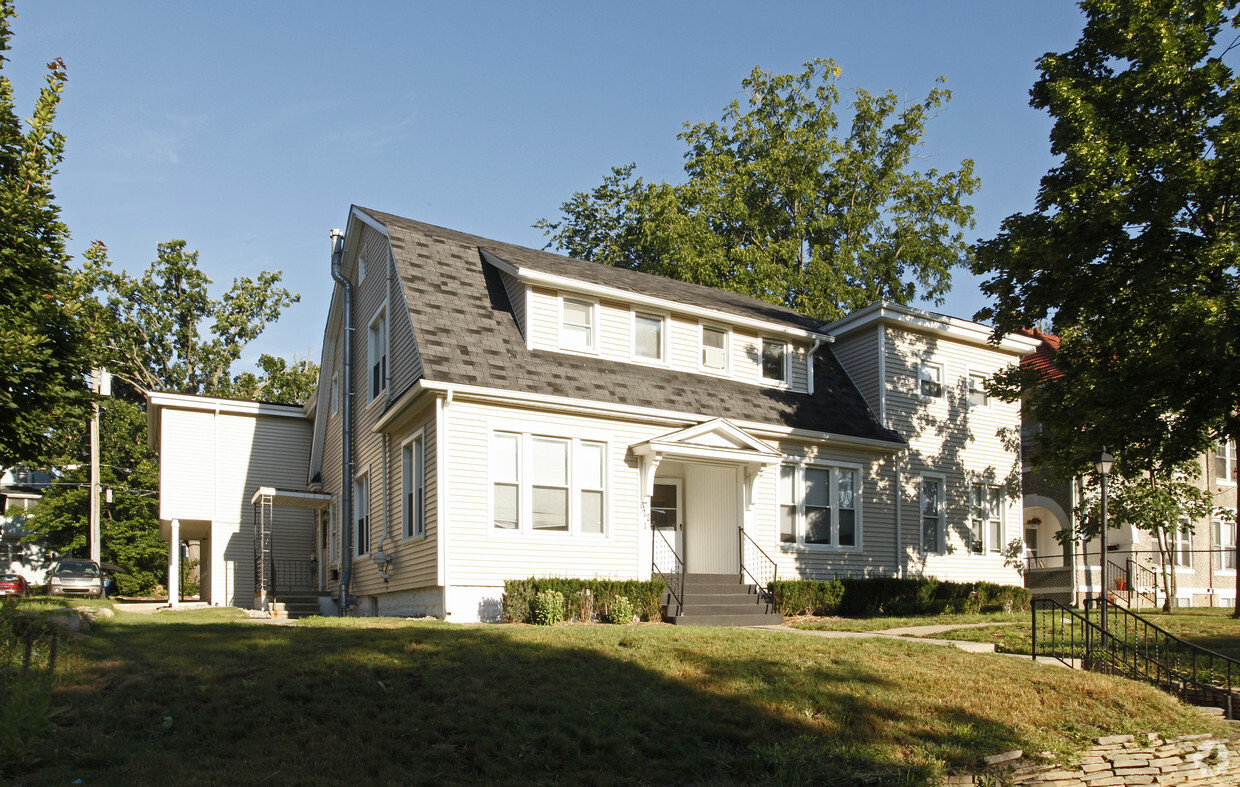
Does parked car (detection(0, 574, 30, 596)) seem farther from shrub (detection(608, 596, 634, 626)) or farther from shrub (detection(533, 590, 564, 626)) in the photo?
shrub (detection(608, 596, 634, 626))

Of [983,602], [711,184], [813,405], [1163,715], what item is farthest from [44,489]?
[1163,715]

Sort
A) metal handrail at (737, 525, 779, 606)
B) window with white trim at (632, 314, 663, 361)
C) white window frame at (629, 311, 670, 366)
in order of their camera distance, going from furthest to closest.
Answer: window with white trim at (632, 314, 663, 361)
white window frame at (629, 311, 670, 366)
metal handrail at (737, 525, 779, 606)

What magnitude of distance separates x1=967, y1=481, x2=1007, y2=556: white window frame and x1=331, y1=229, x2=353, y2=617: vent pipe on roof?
1393 centimetres

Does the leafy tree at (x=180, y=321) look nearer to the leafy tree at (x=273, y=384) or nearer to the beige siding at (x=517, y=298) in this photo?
the leafy tree at (x=273, y=384)

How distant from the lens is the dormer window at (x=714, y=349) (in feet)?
65.5

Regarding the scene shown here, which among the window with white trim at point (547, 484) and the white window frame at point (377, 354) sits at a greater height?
the white window frame at point (377, 354)

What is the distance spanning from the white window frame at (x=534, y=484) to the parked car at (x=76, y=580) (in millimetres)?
19956

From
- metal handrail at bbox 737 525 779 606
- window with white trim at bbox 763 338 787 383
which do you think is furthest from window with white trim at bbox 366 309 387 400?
window with white trim at bbox 763 338 787 383

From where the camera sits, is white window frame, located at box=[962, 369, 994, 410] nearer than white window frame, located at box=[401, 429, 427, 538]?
No

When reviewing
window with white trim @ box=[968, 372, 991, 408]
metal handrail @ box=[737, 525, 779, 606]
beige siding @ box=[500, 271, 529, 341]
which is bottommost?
metal handrail @ box=[737, 525, 779, 606]

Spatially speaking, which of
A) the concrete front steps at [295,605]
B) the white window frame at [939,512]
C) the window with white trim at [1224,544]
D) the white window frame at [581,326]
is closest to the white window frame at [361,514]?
the concrete front steps at [295,605]

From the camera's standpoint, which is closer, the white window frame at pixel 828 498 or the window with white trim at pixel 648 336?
the window with white trim at pixel 648 336

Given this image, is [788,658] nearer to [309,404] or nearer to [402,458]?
[402,458]

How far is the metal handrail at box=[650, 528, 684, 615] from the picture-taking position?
16.5 metres
